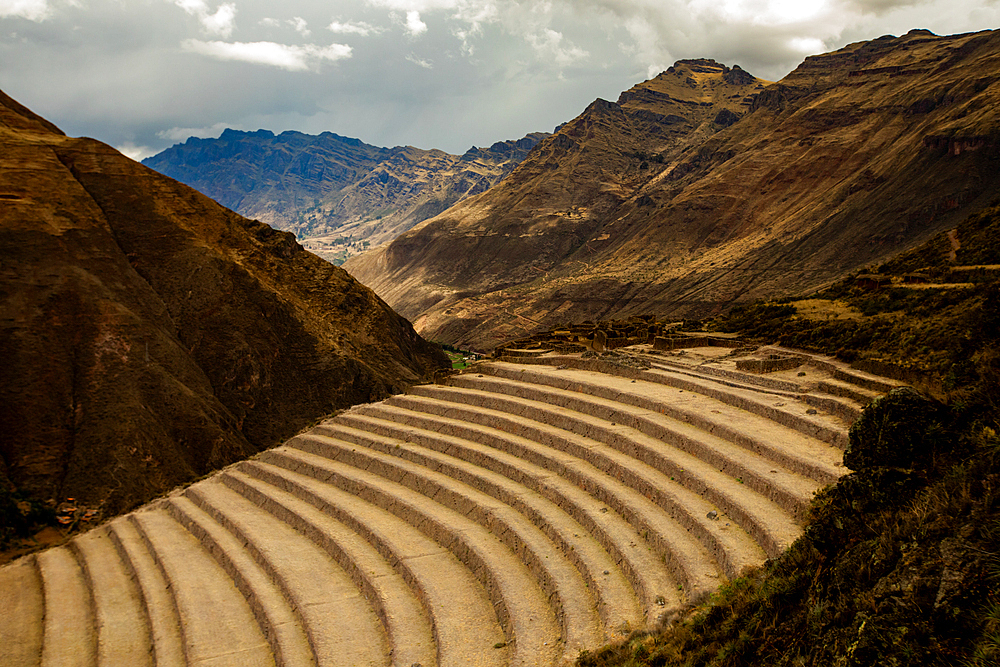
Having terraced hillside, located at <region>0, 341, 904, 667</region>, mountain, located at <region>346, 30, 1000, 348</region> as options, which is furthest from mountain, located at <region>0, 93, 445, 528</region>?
mountain, located at <region>346, 30, 1000, 348</region>

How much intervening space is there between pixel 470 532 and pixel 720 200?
4276 inches

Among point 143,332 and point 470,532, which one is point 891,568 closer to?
point 470,532

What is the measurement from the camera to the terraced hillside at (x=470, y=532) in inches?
396

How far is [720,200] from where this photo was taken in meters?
110

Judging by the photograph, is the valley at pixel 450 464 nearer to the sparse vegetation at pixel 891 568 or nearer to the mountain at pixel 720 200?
the sparse vegetation at pixel 891 568

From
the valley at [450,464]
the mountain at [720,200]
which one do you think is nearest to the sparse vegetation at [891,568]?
the valley at [450,464]

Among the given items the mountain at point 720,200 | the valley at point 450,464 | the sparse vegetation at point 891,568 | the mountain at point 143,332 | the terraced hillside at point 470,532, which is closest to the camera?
the sparse vegetation at point 891,568

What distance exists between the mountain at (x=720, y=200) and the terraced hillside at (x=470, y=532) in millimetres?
68103

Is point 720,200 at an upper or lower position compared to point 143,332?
upper

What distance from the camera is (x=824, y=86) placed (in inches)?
5030

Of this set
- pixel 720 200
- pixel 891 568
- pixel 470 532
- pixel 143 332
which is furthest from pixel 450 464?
pixel 720 200

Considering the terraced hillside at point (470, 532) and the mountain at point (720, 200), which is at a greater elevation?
the mountain at point (720, 200)

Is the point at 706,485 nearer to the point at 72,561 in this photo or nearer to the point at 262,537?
the point at 262,537

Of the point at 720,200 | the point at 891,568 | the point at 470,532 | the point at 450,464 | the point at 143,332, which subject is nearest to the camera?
the point at 891,568
